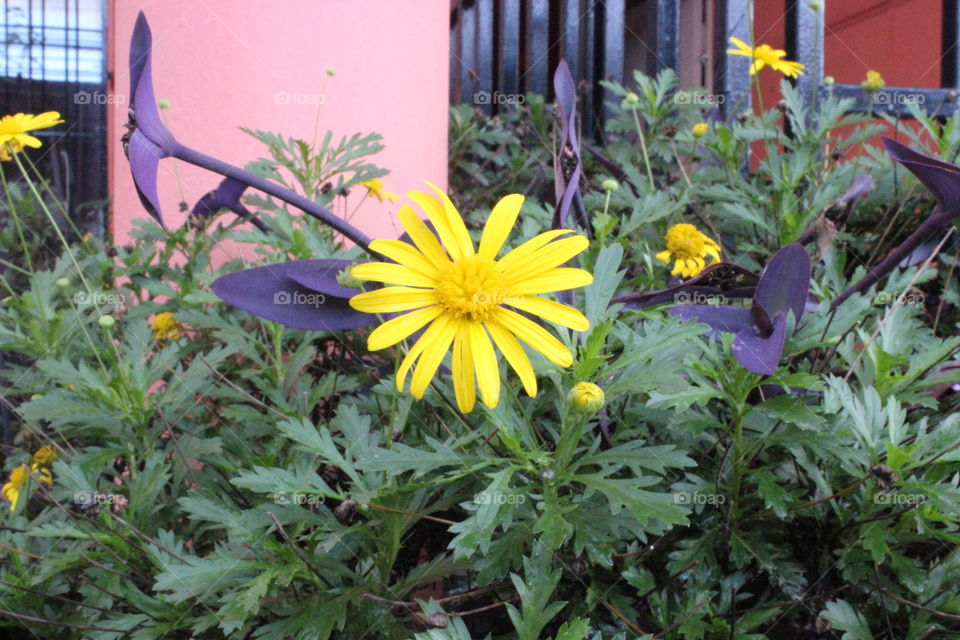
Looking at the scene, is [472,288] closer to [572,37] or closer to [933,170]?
[933,170]

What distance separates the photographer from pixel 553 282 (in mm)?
706

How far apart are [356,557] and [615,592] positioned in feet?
0.94

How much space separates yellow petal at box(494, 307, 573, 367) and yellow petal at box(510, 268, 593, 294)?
0.02 meters

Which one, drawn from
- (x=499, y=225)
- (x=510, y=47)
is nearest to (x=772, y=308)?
(x=499, y=225)

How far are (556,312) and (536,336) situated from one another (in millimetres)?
28

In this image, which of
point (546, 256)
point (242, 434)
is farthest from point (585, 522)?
point (242, 434)

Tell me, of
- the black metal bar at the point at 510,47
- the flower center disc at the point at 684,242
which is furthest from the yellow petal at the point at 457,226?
the black metal bar at the point at 510,47

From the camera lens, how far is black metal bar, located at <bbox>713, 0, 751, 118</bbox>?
2.16 metres

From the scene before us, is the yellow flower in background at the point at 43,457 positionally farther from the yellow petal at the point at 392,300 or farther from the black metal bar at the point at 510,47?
the black metal bar at the point at 510,47

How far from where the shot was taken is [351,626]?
0.81 m

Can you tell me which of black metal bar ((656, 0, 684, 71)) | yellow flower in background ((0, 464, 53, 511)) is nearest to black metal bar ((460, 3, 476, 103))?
black metal bar ((656, 0, 684, 71))

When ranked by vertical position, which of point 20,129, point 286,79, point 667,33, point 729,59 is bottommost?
point 20,129

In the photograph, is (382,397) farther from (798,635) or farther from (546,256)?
(798,635)

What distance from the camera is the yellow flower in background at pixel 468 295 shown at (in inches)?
27.1
